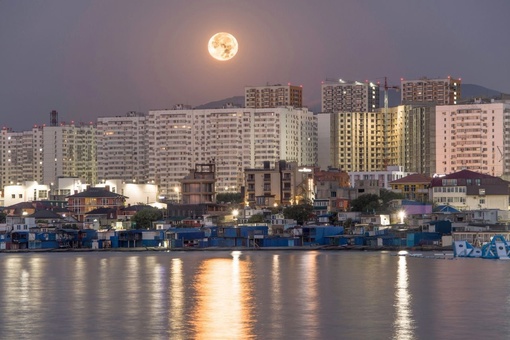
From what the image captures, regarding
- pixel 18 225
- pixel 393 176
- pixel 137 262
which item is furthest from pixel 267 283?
pixel 393 176

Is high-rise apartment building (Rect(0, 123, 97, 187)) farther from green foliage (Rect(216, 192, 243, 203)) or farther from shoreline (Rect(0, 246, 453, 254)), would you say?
shoreline (Rect(0, 246, 453, 254))

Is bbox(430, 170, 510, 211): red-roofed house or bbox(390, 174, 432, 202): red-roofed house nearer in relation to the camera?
bbox(430, 170, 510, 211): red-roofed house

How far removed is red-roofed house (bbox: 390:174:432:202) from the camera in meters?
87.1

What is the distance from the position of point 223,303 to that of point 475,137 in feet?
287

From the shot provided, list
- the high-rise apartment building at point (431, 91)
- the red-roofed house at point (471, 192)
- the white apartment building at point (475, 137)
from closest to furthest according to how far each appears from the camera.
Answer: the red-roofed house at point (471, 192), the white apartment building at point (475, 137), the high-rise apartment building at point (431, 91)

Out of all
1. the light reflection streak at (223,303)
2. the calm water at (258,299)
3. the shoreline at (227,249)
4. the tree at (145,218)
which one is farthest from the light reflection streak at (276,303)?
the tree at (145,218)

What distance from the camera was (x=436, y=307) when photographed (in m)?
31.8

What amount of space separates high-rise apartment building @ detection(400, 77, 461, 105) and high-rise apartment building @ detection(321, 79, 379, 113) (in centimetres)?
649

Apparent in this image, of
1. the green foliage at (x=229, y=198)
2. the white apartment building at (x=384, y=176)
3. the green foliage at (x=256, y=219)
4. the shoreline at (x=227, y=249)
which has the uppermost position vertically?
the white apartment building at (x=384, y=176)

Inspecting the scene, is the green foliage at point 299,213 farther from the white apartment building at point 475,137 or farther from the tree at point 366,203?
the white apartment building at point 475,137

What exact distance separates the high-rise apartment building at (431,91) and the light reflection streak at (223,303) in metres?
95.4

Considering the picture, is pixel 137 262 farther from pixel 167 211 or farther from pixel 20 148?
pixel 20 148

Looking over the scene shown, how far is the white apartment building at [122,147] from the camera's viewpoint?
13550 cm

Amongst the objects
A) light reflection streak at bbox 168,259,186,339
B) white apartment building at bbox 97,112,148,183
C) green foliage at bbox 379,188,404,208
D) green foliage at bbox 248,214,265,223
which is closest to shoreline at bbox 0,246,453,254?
green foliage at bbox 248,214,265,223
